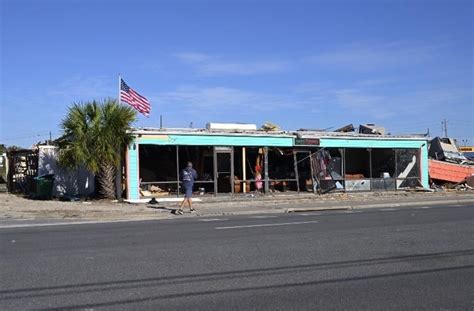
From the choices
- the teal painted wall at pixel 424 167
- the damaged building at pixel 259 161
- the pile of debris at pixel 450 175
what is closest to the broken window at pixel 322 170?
the damaged building at pixel 259 161

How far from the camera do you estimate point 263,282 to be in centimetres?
802

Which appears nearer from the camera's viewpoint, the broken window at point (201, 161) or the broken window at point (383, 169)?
the broken window at point (201, 161)

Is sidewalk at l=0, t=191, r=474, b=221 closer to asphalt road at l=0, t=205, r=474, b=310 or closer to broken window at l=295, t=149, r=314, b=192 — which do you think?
broken window at l=295, t=149, r=314, b=192

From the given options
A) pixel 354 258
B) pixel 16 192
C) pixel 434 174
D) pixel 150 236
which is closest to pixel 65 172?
pixel 16 192

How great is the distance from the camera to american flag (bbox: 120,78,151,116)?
2723 centimetres

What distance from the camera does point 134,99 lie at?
27953 millimetres

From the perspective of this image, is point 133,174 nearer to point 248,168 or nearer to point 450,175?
point 248,168

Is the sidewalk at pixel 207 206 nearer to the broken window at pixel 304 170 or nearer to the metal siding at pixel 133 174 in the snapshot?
the metal siding at pixel 133 174

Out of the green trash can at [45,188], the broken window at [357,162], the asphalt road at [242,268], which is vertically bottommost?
the asphalt road at [242,268]

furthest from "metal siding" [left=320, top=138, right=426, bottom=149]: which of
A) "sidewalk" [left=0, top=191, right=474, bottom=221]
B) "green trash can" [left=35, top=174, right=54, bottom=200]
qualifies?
"green trash can" [left=35, top=174, right=54, bottom=200]

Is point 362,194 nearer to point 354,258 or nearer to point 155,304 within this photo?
point 354,258

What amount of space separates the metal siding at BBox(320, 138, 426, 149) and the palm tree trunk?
437 inches

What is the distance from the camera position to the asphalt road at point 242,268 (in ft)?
23.2

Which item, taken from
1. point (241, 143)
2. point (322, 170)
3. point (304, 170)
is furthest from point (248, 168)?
point (322, 170)
